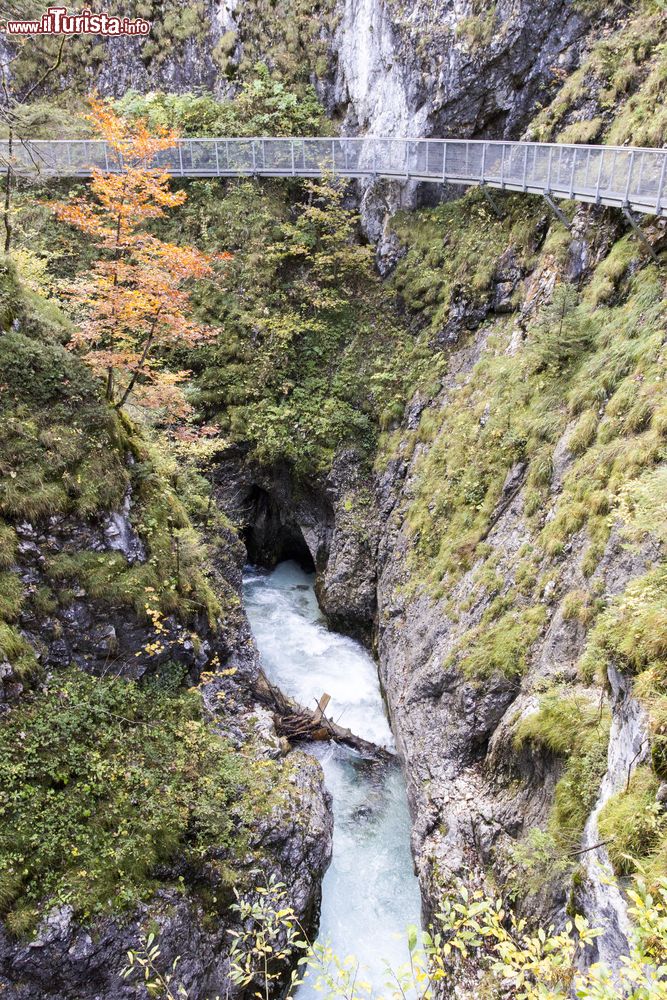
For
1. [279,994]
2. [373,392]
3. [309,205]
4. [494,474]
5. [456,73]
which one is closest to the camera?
[279,994]

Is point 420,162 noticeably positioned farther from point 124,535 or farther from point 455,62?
point 124,535

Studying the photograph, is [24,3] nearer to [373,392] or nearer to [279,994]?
[373,392]

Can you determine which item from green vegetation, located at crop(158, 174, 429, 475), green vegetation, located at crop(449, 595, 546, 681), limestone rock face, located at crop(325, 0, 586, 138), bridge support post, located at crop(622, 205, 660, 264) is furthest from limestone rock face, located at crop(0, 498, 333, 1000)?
limestone rock face, located at crop(325, 0, 586, 138)

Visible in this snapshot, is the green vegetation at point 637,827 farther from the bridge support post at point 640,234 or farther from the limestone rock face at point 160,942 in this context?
the bridge support post at point 640,234

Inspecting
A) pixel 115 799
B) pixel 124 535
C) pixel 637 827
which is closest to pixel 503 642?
pixel 637 827

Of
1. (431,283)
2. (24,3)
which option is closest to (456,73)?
(431,283)

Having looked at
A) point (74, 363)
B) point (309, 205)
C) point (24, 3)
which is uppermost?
point (24, 3)

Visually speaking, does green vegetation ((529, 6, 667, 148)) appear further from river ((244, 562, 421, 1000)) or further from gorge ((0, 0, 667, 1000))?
river ((244, 562, 421, 1000))
